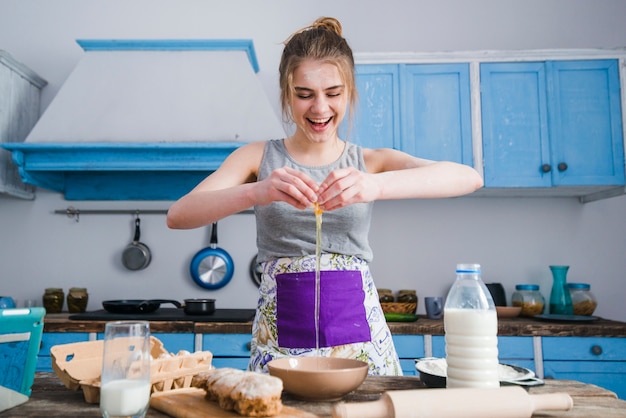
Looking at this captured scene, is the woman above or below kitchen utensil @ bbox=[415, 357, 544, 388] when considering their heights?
above

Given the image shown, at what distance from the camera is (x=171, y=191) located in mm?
3234

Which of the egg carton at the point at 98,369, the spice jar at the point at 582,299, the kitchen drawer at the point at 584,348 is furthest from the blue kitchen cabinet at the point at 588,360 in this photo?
the egg carton at the point at 98,369

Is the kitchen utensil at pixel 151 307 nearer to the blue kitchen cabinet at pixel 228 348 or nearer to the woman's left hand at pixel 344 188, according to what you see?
the blue kitchen cabinet at pixel 228 348

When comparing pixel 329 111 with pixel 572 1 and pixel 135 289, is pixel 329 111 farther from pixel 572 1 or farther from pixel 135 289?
pixel 572 1

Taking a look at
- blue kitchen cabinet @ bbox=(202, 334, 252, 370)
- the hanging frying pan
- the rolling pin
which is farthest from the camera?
the hanging frying pan

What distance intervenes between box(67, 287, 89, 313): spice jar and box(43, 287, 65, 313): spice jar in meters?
0.07

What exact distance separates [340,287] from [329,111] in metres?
0.50

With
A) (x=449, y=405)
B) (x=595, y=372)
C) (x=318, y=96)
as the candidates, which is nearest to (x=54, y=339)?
(x=318, y=96)

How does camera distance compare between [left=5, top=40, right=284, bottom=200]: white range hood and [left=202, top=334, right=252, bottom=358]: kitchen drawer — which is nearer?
[left=202, top=334, right=252, bottom=358]: kitchen drawer

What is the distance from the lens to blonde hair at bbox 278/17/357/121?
4.65ft

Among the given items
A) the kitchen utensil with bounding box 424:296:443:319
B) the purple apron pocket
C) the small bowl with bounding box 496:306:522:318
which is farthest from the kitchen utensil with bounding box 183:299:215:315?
the small bowl with bounding box 496:306:522:318

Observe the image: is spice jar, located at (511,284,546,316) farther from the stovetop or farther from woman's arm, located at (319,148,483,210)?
woman's arm, located at (319,148,483,210)

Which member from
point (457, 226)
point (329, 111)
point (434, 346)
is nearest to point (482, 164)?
point (457, 226)

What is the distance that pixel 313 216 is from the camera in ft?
4.65
